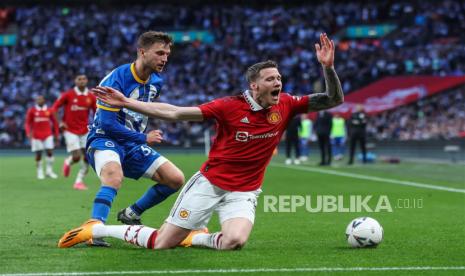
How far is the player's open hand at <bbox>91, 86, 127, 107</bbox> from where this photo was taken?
280 inches

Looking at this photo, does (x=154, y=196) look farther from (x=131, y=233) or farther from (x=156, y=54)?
(x=156, y=54)

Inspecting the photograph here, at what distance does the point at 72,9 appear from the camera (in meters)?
56.1

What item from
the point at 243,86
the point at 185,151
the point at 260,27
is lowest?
the point at 185,151

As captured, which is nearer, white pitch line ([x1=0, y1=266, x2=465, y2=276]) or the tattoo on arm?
white pitch line ([x1=0, y1=266, x2=465, y2=276])

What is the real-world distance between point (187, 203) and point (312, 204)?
593 cm

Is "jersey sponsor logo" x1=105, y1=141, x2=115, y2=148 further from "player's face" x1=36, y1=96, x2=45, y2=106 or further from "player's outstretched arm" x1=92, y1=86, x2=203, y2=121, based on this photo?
"player's face" x1=36, y1=96, x2=45, y2=106

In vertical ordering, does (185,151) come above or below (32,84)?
below

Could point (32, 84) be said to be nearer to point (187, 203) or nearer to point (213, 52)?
point (213, 52)

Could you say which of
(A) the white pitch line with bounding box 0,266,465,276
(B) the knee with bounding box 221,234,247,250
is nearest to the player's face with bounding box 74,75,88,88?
(B) the knee with bounding box 221,234,247,250

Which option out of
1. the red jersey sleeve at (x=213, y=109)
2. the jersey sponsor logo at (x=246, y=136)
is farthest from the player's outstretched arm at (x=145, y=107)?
the jersey sponsor logo at (x=246, y=136)

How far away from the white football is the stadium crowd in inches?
1173

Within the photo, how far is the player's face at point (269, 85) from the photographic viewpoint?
7689 millimetres

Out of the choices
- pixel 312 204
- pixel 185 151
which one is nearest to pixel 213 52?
pixel 185 151

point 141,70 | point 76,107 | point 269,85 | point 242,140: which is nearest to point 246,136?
point 242,140
